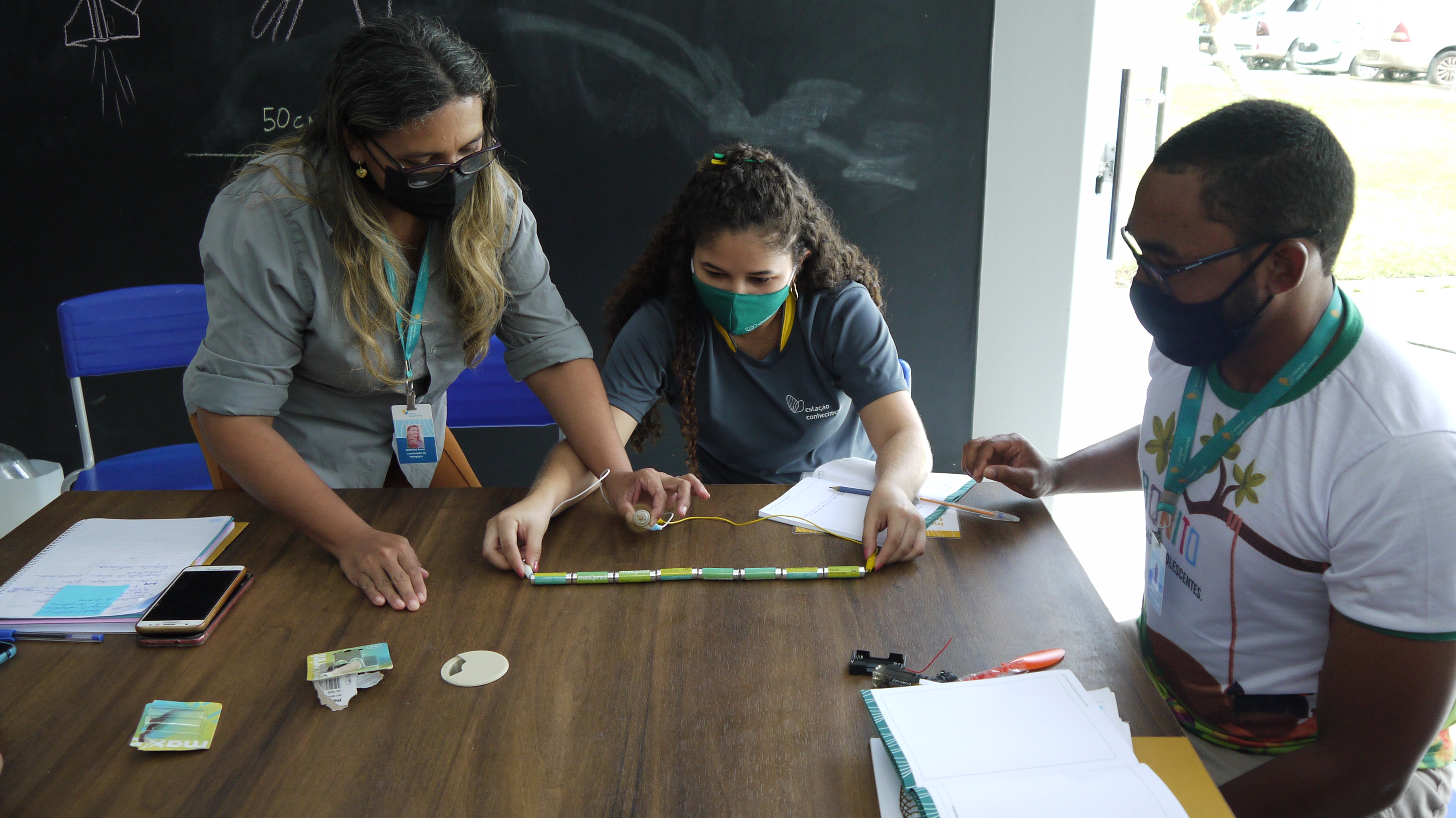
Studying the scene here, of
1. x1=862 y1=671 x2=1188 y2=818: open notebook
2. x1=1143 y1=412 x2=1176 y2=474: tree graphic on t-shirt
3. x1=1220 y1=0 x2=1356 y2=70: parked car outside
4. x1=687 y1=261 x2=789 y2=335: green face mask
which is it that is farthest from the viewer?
x1=1220 y1=0 x2=1356 y2=70: parked car outside

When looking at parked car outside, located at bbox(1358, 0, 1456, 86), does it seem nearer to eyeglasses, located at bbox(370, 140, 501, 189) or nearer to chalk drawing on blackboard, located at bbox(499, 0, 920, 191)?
chalk drawing on blackboard, located at bbox(499, 0, 920, 191)

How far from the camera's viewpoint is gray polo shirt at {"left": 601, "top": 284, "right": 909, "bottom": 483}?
5.87 feet

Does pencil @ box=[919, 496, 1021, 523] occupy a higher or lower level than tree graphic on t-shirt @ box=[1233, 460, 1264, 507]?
lower

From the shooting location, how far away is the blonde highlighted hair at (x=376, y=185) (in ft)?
4.53

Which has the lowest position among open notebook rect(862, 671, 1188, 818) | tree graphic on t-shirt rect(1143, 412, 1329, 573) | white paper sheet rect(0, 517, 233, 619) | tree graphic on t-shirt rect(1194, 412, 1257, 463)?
white paper sheet rect(0, 517, 233, 619)

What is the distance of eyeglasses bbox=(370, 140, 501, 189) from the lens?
143cm

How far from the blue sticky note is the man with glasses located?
144 cm

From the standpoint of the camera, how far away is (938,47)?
272 cm

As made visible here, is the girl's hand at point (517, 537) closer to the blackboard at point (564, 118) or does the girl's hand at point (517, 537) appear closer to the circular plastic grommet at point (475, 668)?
the circular plastic grommet at point (475, 668)

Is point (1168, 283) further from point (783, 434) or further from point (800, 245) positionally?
point (783, 434)

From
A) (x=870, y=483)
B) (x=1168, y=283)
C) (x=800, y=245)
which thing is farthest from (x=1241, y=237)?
(x=800, y=245)

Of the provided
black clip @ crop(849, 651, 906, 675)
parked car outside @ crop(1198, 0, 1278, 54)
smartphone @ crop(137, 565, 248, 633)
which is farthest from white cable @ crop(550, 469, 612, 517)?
parked car outside @ crop(1198, 0, 1278, 54)

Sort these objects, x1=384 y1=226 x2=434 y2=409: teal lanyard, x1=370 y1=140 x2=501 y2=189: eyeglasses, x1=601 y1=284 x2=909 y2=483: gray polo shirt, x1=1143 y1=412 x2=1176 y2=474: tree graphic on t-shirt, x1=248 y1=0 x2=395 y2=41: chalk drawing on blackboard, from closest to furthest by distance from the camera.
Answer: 1. x1=1143 y1=412 x2=1176 y2=474: tree graphic on t-shirt
2. x1=370 y1=140 x2=501 y2=189: eyeglasses
3. x1=384 y1=226 x2=434 y2=409: teal lanyard
4. x1=601 y1=284 x2=909 y2=483: gray polo shirt
5. x1=248 y1=0 x2=395 y2=41: chalk drawing on blackboard

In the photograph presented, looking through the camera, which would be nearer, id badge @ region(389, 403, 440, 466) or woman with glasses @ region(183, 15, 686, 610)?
woman with glasses @ region(183, 15, 686, 610)
